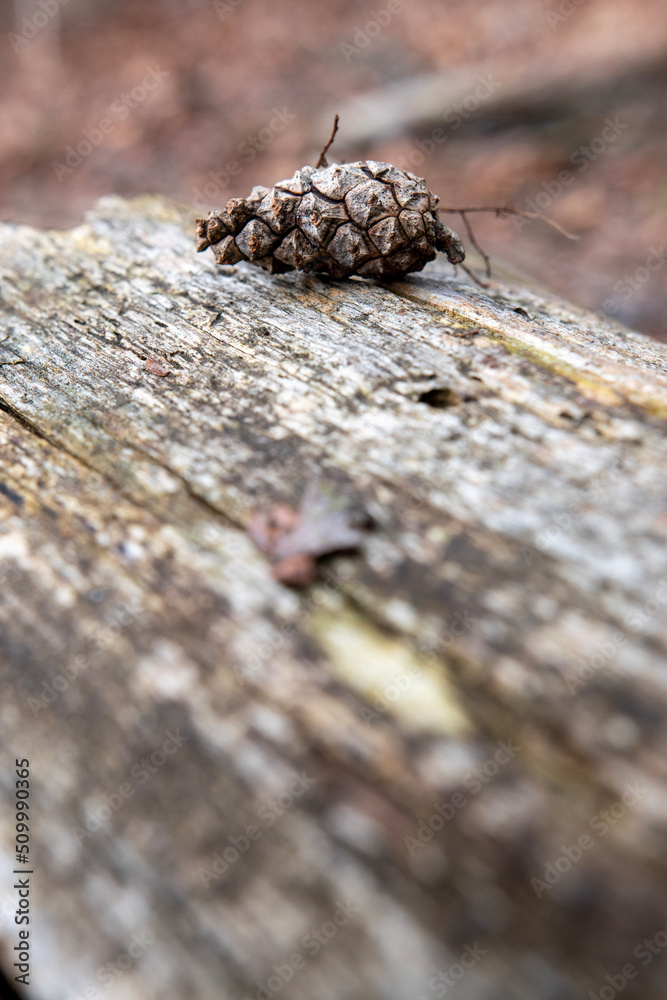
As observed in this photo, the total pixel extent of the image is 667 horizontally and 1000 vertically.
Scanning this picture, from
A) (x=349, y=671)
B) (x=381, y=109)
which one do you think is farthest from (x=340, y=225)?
(x=381, y=109)

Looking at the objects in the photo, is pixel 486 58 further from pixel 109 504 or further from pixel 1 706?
pixel 1 706

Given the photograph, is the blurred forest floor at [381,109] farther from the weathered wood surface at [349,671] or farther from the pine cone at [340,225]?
the weathered wood surface at [349,671]

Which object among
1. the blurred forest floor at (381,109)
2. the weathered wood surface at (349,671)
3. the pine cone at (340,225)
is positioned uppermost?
the blurred forest floor at (381,109)

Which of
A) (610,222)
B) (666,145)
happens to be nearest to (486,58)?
(666,145)

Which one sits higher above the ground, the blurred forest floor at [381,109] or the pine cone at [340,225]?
the blurred forest floor at [381,109]

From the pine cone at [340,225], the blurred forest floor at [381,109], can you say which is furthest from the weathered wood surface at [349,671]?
the blurred forest floor at [381,109]

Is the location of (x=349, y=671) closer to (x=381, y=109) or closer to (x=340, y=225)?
(x=340, y=225)
